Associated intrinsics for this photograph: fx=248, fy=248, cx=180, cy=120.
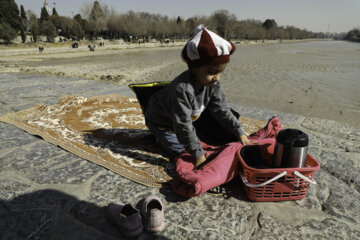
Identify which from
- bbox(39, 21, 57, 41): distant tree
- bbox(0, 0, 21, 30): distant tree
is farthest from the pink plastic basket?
bbox(39, 21, 57, 41): distant tree

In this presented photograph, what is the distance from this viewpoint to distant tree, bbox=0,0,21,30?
121 ft

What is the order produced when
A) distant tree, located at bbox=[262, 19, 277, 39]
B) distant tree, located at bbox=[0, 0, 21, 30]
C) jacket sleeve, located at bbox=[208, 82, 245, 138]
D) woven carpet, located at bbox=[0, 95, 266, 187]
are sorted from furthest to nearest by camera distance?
1. distant tree, located at bbox=[262, 19, 277, 39]
2. distant tree, located at bbox=[0, 0, 21, 30]
3. jacket sleeve, located at bbox=[208, 82, 245, 138]
4. woven carpet, located at bbox=[0, 95, 266, 187]

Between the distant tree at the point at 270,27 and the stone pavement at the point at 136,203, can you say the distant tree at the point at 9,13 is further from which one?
the distant tree at the point at 270,27

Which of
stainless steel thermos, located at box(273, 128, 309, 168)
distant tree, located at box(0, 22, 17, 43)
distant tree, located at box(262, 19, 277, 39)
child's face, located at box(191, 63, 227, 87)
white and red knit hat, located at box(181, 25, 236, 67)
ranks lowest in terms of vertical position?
stainless steel thermos, located at box(273, 128, 309, 168)

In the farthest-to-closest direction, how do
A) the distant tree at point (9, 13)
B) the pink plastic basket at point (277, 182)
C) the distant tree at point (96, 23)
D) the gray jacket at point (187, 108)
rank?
the distant tree at point (96, 23) → the distant tree at point (9, 13) → the gray jacket at point (187, 108) → the pink plastic basket at point (277, 182)

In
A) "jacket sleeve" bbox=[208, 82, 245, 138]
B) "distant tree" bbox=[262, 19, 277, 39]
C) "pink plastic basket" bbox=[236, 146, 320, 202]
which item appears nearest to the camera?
"pink plastic basket" bbox=[236, 146, 320, 202]

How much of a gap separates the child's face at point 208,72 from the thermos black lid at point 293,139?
2.38ft

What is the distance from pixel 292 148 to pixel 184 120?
0.89 meters

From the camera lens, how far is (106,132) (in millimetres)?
3246

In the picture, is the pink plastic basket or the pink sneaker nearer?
the pink sneaker

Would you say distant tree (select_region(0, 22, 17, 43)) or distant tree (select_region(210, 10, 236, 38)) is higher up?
distant tree (select_region(210, 10, 236, 38))

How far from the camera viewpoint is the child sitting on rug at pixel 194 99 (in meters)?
2.00

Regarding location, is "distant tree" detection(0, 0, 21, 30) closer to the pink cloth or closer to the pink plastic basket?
the pink cloth

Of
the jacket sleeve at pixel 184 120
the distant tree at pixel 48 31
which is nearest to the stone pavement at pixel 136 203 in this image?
the jacket sleeve at pixel 184 120
